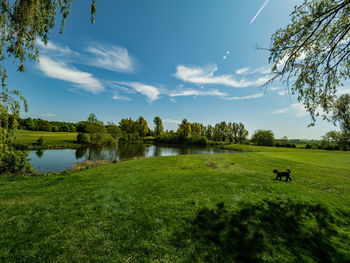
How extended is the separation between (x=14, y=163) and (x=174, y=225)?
12.2 meters

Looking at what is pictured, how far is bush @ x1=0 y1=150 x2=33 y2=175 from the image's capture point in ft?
27.9

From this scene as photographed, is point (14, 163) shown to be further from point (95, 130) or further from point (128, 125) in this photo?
point (128, 125)

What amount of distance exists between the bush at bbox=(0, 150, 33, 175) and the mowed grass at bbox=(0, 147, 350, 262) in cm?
444

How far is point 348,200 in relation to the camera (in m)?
5.05

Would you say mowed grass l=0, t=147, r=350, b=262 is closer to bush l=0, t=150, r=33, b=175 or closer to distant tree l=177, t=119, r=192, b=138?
bush l=0, t=150, r=33, b=175

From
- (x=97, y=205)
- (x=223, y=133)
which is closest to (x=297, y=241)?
(x=97, y=205)

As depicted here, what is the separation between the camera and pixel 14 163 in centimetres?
878

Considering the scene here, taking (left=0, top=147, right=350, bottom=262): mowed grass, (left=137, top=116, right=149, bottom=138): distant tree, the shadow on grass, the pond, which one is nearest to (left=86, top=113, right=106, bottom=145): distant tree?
the pond

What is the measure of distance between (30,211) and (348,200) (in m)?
11.4

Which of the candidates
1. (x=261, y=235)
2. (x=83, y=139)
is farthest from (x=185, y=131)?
(x=261, y=235)

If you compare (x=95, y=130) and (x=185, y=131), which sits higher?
(x=185, y=131)

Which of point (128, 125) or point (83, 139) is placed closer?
point (83, 139)

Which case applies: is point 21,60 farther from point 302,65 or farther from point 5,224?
point 302,65

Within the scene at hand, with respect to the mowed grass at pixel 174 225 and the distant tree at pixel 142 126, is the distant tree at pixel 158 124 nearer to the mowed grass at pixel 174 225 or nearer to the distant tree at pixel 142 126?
the distant tree at pixel 142 126
